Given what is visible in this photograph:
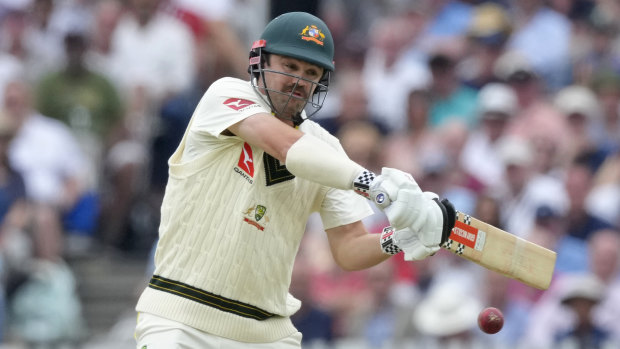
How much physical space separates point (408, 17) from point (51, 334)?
5026 millimetres

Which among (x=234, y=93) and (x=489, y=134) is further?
(x=489, y=134)

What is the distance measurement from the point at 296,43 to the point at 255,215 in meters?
0.79

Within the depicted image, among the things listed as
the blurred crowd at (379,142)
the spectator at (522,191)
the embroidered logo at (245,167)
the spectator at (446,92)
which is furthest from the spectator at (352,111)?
the embroidered logo at (245,167)

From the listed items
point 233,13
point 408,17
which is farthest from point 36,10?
point 408,17

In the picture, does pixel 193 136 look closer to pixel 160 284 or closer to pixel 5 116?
pixel 160 284

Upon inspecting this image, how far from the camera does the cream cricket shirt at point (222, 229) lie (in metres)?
5.21

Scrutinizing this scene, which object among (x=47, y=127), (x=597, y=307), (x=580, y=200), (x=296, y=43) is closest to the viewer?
(x=296, y=43)

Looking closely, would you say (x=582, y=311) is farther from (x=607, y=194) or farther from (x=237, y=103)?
(x=237, y=103)

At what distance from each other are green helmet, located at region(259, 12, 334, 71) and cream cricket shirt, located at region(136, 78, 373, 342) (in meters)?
0.25

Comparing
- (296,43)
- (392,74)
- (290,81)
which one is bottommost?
(290,81)

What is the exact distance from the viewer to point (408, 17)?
482 inches

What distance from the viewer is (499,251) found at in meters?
5.15

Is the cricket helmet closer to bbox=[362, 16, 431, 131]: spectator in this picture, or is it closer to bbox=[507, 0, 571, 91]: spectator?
bbox=[362, 16, 431, 131]: spectator

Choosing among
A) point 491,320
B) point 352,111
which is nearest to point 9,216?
point 352,111
